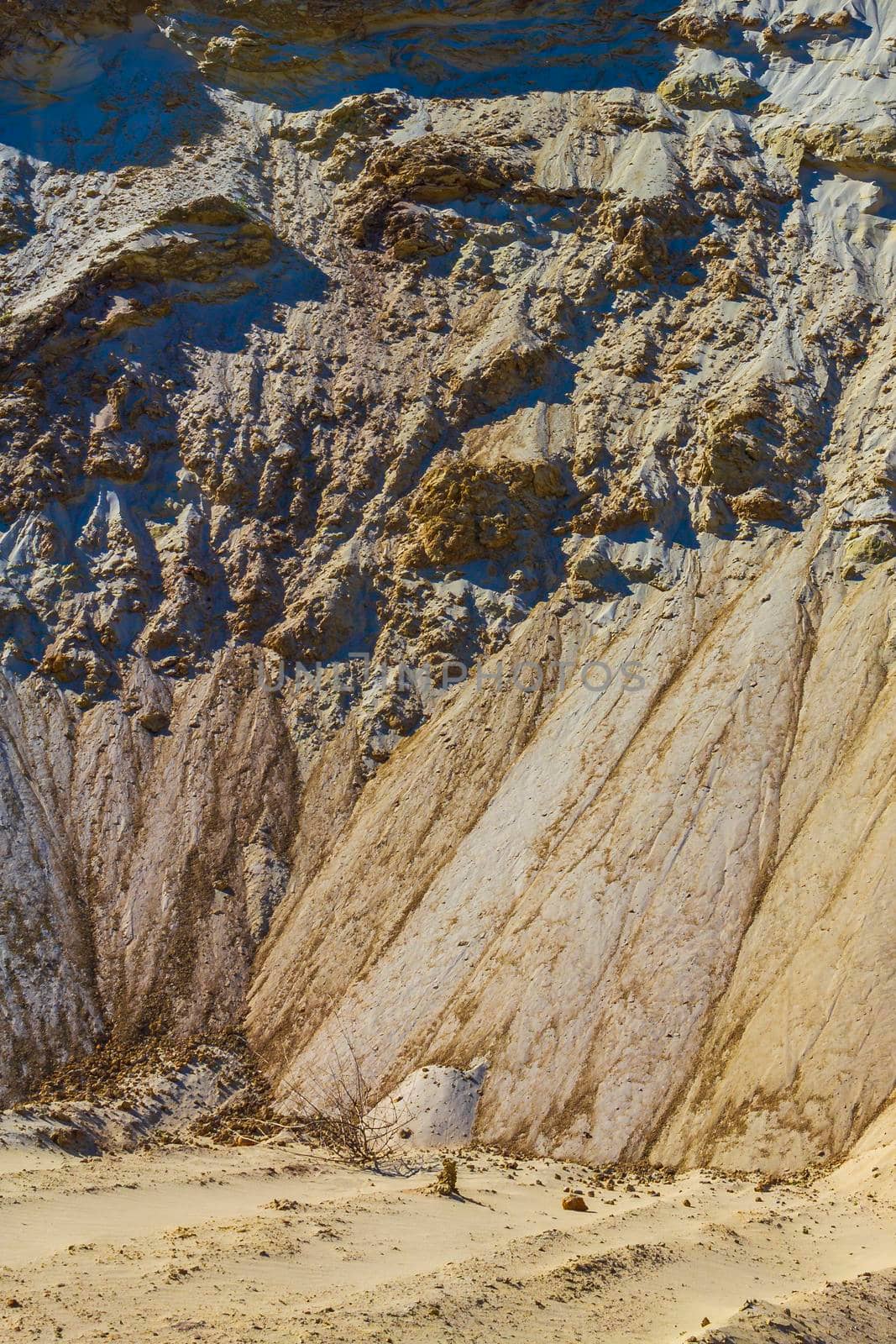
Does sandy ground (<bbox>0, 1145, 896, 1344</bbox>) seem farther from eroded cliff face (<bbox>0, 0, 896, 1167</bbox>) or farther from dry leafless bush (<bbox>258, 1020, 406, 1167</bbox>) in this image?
eroded cliff face (<bbox>0, 0, 896, 1167</bbox>)

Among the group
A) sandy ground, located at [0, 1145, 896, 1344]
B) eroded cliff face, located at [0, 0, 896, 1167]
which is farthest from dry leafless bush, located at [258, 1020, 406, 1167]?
sandy ground, located at [0, 1145, 896, 1344]

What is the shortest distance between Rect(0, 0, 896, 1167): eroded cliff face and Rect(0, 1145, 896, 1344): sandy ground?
2.50 metres

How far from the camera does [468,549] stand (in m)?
20.6

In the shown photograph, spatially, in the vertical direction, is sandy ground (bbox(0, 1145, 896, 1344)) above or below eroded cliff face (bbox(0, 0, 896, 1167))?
below

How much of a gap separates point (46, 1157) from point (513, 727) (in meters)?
9.44

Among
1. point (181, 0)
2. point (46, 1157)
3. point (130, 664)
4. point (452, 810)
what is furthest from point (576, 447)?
point (181, 0)

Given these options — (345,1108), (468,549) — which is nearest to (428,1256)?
(345,1108)

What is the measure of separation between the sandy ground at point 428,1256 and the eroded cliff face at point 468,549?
2502 mm

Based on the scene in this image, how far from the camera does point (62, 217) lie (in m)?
26.0

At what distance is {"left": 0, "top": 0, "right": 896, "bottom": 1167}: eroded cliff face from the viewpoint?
1512 cm

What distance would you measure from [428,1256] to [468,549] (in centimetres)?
1382

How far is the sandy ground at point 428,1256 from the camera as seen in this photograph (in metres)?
7.01

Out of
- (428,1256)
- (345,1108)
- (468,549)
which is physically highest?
(468,549)

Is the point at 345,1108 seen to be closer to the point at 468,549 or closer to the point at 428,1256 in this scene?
the point at 428,1256
